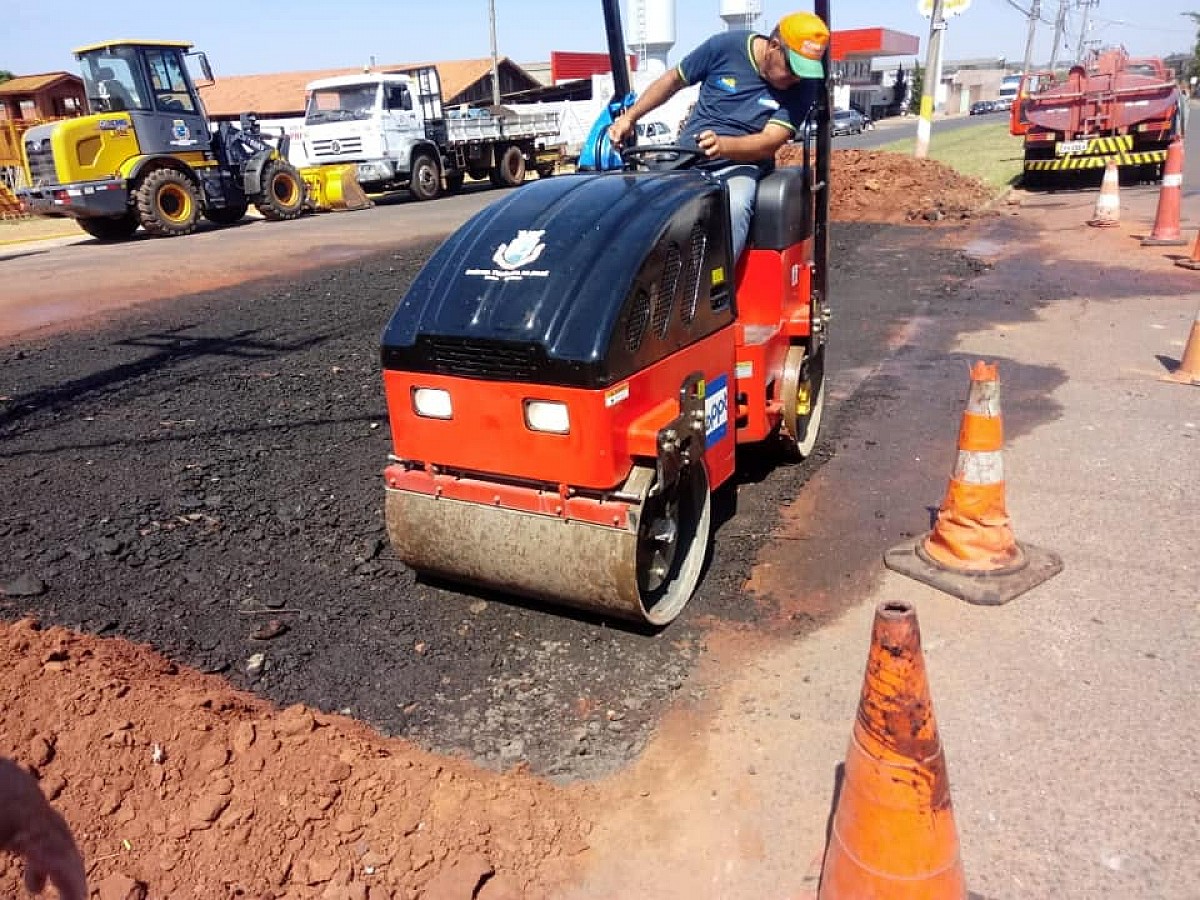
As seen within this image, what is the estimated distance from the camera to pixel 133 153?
50.8 feet

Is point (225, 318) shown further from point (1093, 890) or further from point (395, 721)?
point (1093, 890)

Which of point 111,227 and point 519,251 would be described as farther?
point 111,227

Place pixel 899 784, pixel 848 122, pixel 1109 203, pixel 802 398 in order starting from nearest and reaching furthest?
pixel 899 784, pixel 802 398, pixel 1109 203, pixel 848 122

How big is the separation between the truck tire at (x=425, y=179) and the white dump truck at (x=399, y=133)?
0.02 m

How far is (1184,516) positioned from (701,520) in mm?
2374

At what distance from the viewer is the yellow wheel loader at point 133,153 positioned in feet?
48.7

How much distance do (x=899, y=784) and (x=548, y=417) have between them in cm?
158

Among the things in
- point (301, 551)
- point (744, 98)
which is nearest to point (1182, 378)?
point (744, 98)

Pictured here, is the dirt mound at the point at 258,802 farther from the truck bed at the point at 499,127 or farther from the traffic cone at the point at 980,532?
the truck bed at the point at 499,127

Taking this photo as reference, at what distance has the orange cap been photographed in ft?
13.7

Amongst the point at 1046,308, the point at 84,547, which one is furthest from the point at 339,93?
the point at 84,547

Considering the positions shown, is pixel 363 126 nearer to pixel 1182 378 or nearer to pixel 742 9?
pixel 742 9

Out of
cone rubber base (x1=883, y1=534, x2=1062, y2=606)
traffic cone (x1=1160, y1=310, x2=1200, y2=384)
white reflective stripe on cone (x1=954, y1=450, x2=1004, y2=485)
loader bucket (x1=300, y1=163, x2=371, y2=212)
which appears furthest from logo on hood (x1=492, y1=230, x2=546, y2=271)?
loader bucket (x1=300, y1=163, x2=371, y2=212)

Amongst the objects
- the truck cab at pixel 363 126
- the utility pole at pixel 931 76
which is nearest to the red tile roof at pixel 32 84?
the truck cab at pixel 363 126
